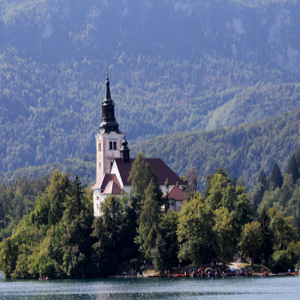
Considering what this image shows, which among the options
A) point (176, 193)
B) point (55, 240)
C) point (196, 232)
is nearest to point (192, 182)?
point (176, 193)

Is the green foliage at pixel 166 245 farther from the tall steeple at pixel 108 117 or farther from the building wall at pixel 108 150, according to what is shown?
the tall steeple at pixel 108 117

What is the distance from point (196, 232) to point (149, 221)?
8588 millimetres

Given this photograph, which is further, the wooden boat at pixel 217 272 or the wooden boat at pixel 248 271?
the wooden boat at pixel 248 271

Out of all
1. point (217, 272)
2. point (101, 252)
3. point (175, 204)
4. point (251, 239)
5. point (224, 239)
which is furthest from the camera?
point (175, 204)

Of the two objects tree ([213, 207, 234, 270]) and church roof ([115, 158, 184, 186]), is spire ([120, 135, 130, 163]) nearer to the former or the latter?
church roof ([115, 158, 184, 186])

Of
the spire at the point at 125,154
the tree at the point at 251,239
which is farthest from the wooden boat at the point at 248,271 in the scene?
the spire at the point at 125,154

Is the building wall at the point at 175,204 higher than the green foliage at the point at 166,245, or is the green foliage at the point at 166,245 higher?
the building wall at the point at 175,204

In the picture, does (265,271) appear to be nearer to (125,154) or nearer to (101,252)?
(101,252)

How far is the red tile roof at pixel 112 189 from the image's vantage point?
408 feet

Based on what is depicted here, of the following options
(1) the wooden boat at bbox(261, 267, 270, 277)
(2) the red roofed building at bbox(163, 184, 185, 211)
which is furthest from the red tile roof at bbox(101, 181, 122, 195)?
(1) the wooden boat at bbox(261, 267, 270, 277)

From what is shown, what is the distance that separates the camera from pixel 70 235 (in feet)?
353

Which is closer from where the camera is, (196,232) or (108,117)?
(196,232)

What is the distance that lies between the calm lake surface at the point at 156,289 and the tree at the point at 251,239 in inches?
264

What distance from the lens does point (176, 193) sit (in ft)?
420
